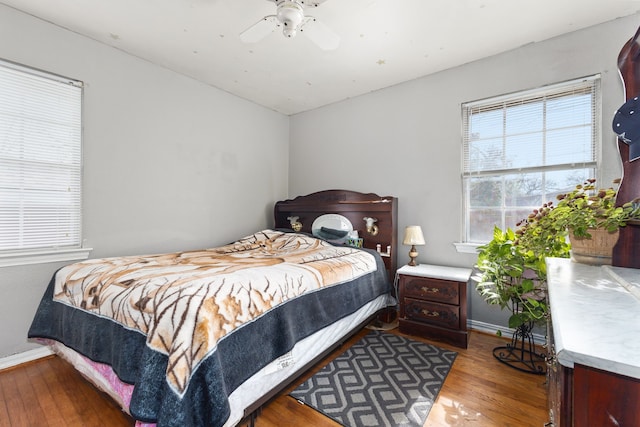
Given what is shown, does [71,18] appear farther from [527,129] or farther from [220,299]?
[527,129]

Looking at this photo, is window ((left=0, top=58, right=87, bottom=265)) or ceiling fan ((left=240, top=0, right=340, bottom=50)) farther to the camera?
window ((left=0, top=58, right=87, bottom=265))

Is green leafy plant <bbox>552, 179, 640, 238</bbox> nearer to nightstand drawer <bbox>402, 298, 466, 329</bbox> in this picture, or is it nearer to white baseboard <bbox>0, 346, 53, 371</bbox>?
nightstand drawer <bbox>402, 298, 466, 329</bbox>

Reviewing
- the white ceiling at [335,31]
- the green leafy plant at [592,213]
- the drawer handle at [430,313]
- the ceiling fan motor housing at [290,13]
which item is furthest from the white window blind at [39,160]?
the green leafy plant at [592,213]

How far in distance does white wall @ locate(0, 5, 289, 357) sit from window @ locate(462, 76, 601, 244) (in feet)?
8.58

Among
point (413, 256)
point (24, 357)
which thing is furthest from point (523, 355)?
point (24, 357)

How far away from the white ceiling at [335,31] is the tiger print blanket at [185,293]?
A: 6.12 feet

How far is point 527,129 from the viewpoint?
2.54m

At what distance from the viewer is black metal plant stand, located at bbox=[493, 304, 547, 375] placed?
2053 mm

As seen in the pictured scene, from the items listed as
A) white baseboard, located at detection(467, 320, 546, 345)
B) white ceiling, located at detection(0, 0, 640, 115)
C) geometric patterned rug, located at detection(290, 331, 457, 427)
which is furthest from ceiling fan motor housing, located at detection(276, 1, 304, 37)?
white baseboard, located at detection(467, 320, 546, 345)

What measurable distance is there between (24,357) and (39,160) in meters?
1.52

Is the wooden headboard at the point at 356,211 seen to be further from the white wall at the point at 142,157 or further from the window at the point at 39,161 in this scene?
the window at the point at 39,161

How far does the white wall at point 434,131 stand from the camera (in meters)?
2.21

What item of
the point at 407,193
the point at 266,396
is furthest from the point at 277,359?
the point at 407,193

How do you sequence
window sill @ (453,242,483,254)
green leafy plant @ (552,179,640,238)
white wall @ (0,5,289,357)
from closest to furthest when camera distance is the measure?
green leafy plant @ (552,179,640,238) < white wall @ (0,5,289,357) < window sill @ (453,242,483,254)
